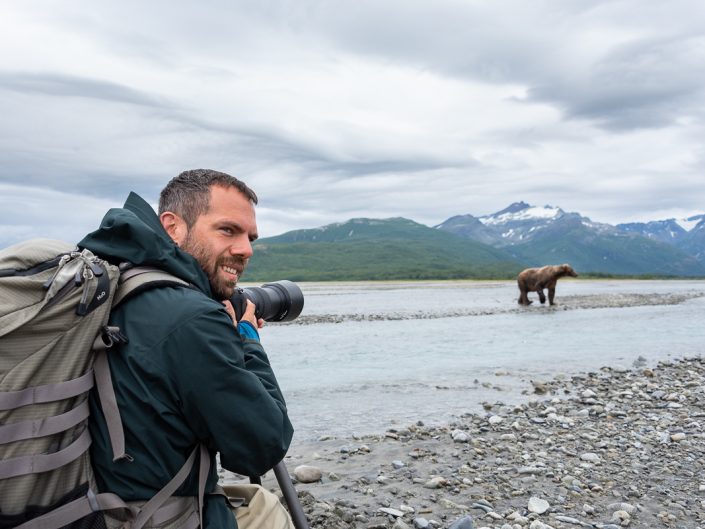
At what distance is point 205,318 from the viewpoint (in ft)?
7.72

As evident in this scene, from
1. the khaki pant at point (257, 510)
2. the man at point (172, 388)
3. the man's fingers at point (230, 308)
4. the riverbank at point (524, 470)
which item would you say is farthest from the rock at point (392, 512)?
the man's fingers at point (230, 308)

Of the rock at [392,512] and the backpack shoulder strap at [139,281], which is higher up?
the backpack shoulder strap at [139,281]

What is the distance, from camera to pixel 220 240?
297 centimetres

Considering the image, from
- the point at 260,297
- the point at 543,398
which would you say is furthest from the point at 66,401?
the point at 543,398

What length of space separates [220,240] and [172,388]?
870 mm

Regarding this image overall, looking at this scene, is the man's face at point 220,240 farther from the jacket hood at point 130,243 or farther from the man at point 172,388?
the jacket hood at point 130,243

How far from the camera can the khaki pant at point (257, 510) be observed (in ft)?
10.0

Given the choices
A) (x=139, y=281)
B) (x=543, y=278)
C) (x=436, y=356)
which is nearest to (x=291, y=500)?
(x=139, y=281)

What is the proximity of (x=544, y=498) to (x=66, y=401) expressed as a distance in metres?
4.87

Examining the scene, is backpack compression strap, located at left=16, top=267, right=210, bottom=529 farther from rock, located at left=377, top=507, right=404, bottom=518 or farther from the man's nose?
rock, located at left=377, top=507, right=404, bottom=518

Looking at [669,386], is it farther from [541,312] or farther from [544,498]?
[541,312]

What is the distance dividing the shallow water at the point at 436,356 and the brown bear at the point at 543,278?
14.5 ft

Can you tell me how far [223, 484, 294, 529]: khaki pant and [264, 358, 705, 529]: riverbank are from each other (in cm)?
203

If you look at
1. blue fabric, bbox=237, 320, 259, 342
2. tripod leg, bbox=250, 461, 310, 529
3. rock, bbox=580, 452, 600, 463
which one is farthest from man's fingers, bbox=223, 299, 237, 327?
rock, bbox=580, 452, 600, 463
